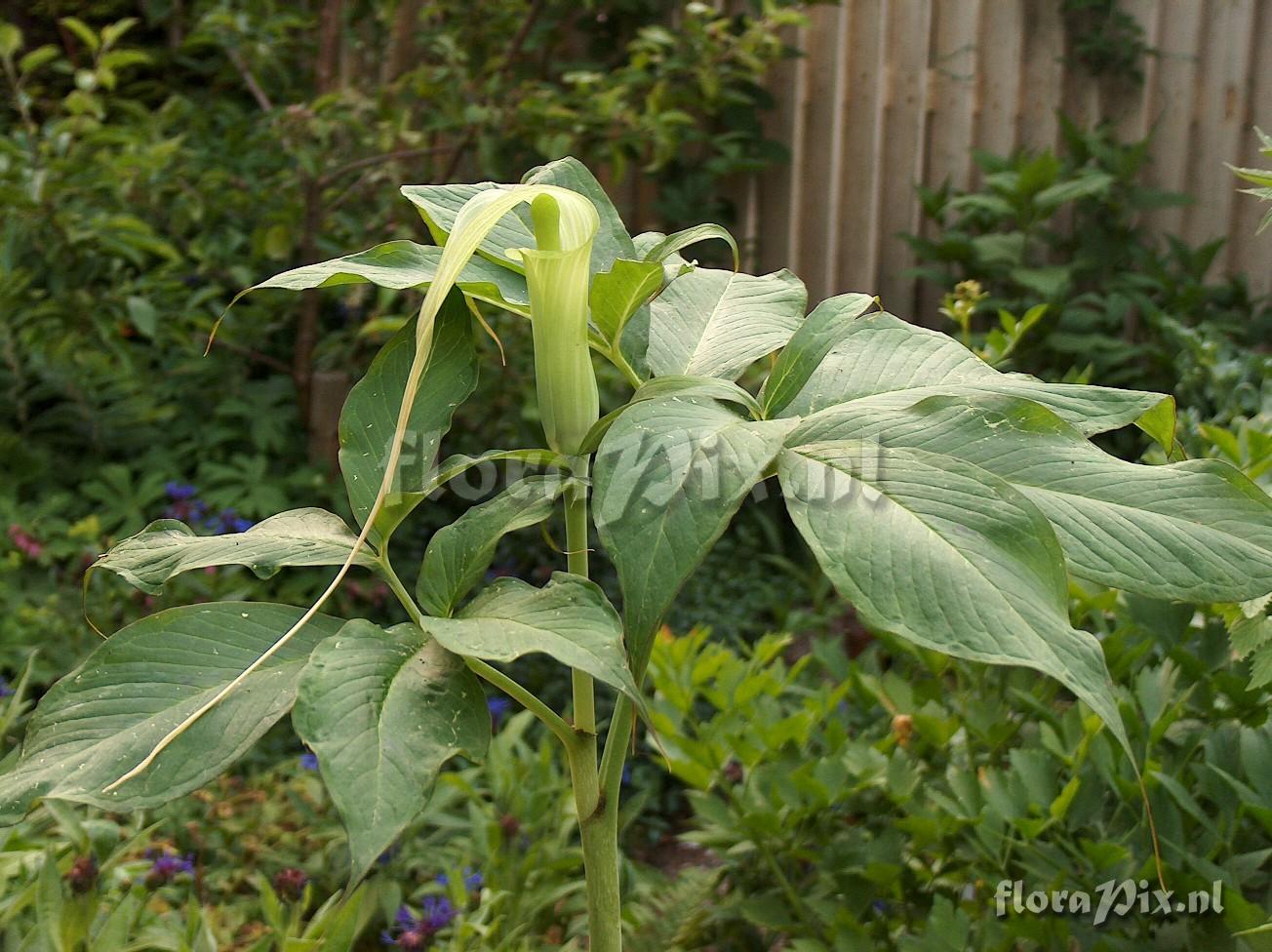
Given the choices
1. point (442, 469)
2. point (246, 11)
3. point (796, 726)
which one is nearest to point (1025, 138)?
point (246, 11)

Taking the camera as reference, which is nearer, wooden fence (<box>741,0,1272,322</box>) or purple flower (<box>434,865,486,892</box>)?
purple flower (<box>434,865,486,892</box>)

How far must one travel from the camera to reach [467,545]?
0.75 metres

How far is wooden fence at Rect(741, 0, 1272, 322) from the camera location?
125 inches

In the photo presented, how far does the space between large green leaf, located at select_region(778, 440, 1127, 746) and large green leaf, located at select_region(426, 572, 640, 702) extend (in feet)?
0.41

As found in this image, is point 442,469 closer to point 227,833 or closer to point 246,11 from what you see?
point 227,833

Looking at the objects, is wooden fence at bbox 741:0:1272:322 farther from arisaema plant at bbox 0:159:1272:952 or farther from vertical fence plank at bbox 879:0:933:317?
arisaema plant at bbox 0:159:1272:952

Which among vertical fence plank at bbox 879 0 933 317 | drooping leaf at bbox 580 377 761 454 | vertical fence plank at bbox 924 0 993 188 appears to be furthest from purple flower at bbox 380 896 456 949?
vertical fence plank at bbox 924 0 993 188

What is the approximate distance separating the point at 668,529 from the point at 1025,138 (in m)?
3.17

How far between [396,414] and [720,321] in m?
0.26

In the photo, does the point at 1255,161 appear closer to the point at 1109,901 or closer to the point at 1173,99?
the point at 1173,99

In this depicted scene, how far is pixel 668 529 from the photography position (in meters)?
0.61

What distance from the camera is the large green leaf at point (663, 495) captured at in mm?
603

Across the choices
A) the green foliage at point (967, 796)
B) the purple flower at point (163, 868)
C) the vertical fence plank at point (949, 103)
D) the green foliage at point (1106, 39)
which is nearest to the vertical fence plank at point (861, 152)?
the vertical fence plank at point (949, 103)

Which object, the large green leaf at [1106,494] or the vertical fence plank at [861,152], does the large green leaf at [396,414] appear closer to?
the large green leaf at [1106,494]
